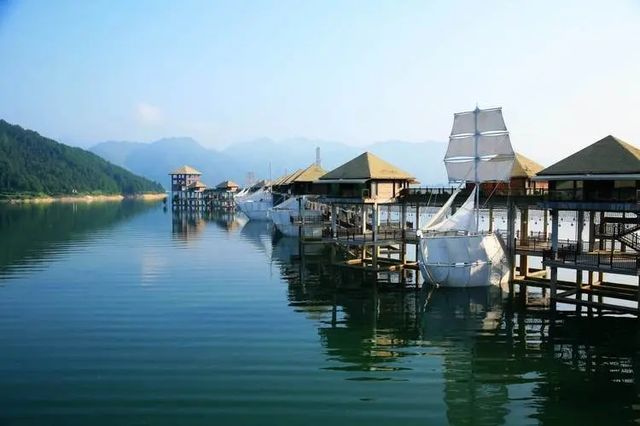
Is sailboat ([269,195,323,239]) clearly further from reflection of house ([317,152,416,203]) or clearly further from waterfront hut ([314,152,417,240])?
reflection of house ([317,152,416,203])

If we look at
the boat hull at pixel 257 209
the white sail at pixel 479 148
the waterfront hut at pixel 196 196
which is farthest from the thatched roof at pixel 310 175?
the waterfront hut at pixel 196 196

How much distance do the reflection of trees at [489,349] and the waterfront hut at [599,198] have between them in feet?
9.69

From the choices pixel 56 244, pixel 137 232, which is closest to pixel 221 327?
pixel 56 244

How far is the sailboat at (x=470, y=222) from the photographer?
3519cm

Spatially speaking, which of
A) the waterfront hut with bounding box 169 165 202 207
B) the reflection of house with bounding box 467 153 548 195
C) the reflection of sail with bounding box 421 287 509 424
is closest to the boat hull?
the waterfront hut with bounding box 169 165 202 207

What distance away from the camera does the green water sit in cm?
1708

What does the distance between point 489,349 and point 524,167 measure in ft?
63.1

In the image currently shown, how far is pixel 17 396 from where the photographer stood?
1797 centimetres

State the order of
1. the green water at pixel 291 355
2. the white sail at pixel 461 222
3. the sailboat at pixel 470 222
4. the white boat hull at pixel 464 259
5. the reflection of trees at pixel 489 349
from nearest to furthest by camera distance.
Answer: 1. the green water at pixel 291 355
2. the reflection of trees at pixel 489 349
3. the white boat hull at pixel 464 259
4. the sailboat at pixel 470 222
5. the white sail at pixel 461 222

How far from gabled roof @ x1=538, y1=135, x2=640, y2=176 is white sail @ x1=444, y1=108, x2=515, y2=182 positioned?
652 cm

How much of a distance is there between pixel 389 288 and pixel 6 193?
178m

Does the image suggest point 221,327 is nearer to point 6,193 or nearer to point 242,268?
point 242,268

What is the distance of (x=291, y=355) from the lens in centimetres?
2238

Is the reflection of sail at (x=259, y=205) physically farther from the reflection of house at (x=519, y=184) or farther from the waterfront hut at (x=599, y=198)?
the waterfront hut at (x=599, y=198)
